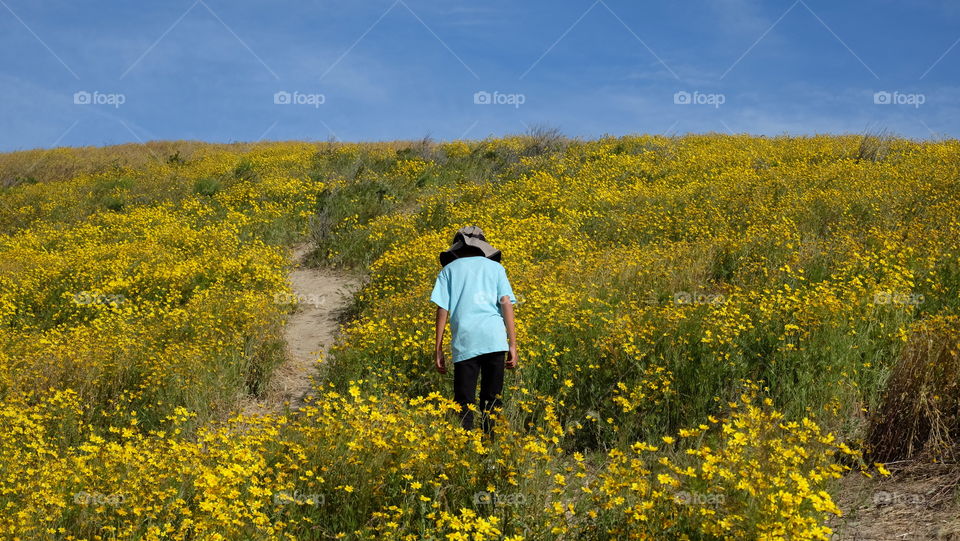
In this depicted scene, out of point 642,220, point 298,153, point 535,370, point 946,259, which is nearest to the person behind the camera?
point 535,370

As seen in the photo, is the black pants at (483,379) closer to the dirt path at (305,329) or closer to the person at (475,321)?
the person at (475,321)

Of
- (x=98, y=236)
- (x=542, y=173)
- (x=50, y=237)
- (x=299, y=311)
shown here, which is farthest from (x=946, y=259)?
(x=50, y=237)

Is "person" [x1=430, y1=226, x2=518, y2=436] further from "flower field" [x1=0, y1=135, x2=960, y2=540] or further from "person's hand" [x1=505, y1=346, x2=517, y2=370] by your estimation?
"flower field" [x1=0, y1=135, x2=960, y2=540]

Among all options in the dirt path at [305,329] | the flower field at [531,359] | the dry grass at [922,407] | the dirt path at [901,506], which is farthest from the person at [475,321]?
the dry grass at [922,407]

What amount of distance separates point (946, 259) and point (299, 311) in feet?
29.5

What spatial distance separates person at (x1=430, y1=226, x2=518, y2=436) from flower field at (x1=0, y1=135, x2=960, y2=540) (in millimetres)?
335

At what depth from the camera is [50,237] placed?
16.2 metres

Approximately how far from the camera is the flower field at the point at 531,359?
401 cm

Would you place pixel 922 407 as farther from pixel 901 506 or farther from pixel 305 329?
pixel 305 329

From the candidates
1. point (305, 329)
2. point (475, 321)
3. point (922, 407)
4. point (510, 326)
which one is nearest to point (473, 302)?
point (475, 321)

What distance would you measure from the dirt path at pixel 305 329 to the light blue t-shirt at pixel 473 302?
1.49 m

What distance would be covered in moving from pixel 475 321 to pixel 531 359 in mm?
1566

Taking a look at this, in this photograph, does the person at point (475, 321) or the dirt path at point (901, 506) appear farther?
the person at point (475, 321)

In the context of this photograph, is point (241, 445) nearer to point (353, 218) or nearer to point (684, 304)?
point (684, 304)
